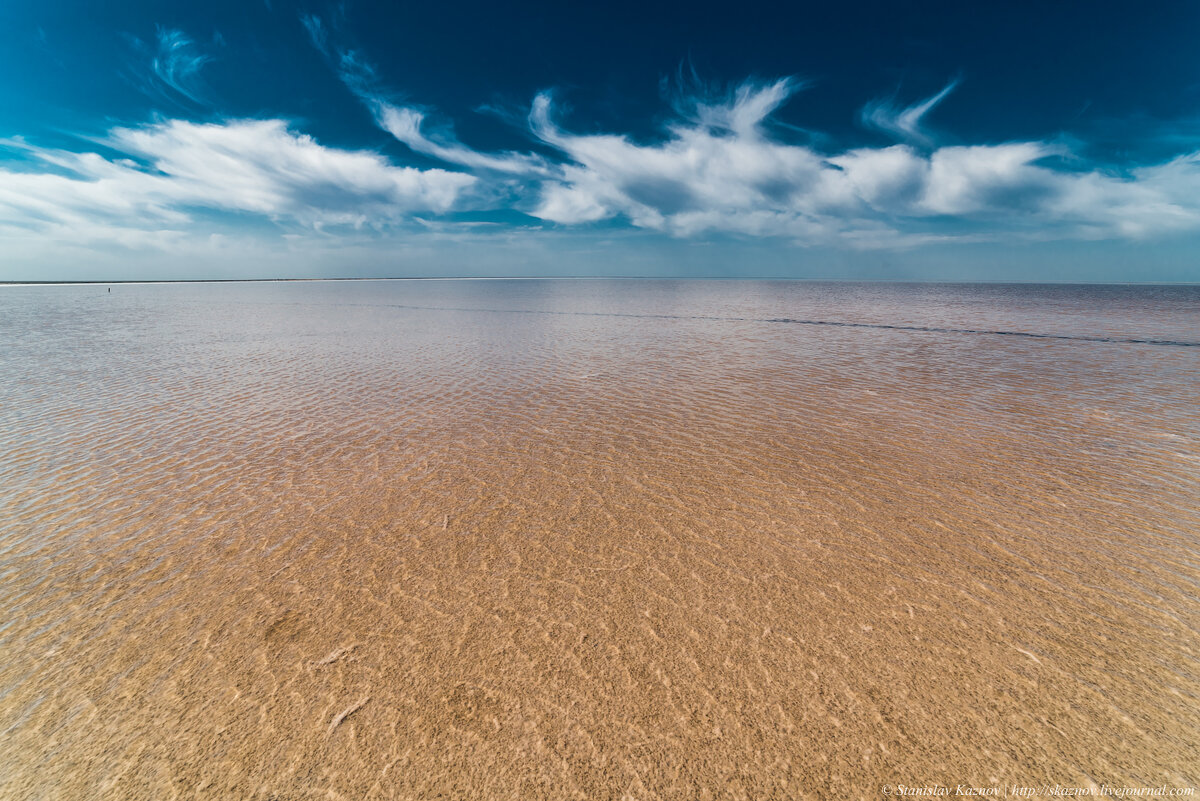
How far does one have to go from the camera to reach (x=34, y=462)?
24.4ft

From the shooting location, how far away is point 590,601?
457 centimetres

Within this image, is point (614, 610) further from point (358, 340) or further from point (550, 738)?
point (358, 340)

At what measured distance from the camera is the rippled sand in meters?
3.12

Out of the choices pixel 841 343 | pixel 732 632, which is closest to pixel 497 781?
pixel 732 632

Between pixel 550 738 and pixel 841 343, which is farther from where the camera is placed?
pixel 841 343

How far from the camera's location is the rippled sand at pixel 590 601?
123 inches

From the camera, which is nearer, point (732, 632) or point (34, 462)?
point (732, 632)

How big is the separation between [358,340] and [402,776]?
71.3 feet

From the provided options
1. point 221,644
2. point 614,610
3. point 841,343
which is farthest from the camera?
point 841,343

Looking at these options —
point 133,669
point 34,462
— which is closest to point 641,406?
point 133,669

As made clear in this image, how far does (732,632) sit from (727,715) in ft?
2.71

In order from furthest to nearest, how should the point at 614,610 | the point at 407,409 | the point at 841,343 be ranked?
the point at 841,343
the point at 407,409
the point at 614,610

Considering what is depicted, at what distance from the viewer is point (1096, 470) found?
7352 mm

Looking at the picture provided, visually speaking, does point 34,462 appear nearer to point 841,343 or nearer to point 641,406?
point 641,406
